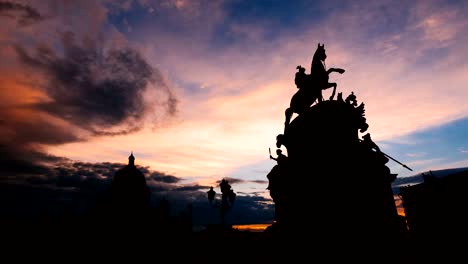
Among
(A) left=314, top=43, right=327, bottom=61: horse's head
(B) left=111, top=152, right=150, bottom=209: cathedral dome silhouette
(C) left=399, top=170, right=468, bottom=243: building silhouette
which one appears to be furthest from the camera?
(B) left=111, top=152, right=150, bottom=209: cathedral dome silhouette

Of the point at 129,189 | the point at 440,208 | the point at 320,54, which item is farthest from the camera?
the point at 129,189

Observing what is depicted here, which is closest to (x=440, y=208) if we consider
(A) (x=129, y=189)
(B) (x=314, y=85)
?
(B) (x=314, y=85)

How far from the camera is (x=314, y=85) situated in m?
5.61

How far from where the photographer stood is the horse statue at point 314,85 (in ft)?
18.3

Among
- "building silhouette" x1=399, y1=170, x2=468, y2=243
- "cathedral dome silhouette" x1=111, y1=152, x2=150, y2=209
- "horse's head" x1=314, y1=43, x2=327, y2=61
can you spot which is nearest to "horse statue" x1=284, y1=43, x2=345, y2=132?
"horse's head" x1=314, y1=43, x2=327, y2=61

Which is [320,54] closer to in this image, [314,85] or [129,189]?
[314,85]

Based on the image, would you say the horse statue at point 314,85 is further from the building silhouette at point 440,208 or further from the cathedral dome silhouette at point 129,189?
the cathedral dome silhouette at point 129,189

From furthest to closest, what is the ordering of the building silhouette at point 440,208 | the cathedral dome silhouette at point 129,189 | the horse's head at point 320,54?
the cathedral dome silhouette at point 129,189
the building silhouette at point 440,208
the horse's head at point 320,54

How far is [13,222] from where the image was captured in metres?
67.5

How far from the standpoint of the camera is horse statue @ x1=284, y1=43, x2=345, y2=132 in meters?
5.59

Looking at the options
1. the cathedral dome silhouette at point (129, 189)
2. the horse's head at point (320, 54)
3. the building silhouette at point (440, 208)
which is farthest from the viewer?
the cathedral dome silhouette at point (129, 189)

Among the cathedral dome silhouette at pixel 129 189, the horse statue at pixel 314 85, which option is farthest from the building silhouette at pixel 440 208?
the cathedral dome silhouette at pixel 129 189

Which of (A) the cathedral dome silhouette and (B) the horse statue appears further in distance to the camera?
(A) the cathedral dome silhouette

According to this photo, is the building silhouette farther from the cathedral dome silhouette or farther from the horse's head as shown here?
the cathedral dome silhouette
